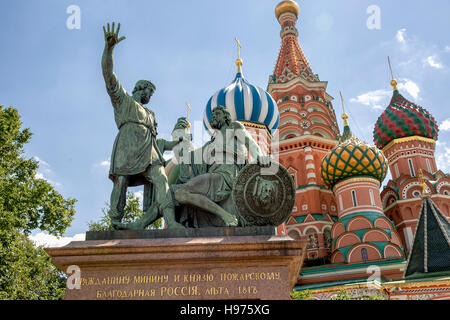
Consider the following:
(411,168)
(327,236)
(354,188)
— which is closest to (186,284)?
(354,188)

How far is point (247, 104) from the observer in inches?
1063

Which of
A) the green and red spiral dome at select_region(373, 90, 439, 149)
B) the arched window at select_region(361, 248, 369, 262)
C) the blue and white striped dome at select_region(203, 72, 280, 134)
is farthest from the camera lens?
the green and red spiral dome at select_region(373, 90, 439, 149)

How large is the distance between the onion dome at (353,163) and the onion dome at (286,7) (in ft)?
66.7

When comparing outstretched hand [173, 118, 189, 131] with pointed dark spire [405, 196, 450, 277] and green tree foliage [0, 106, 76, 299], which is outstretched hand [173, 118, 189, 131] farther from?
pointed dark spire [405, 196, 450, 277]

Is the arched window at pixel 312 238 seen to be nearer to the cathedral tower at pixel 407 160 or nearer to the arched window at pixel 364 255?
the arched window at pixel 364 255

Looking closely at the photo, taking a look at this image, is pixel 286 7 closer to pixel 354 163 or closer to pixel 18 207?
pixel 354 163

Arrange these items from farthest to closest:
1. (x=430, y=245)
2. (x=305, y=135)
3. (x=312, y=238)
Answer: (x=305, y=135)
(x=312, y=238)
(x=430, y=245)

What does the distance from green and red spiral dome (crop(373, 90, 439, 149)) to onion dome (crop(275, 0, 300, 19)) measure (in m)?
15.7

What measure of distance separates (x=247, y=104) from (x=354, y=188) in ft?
26.9

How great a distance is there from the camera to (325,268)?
2281cm

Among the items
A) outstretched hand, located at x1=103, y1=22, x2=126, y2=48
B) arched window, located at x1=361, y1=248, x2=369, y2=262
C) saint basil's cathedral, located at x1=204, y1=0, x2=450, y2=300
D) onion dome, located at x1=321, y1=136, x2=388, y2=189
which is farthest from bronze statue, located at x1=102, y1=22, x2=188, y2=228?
onion dome, located at x1=321, y1=136, x2=388, y2=189

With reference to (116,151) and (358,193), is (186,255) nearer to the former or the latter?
(116,151)

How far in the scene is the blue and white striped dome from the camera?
26875 millimetres

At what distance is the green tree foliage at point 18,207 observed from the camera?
13.2 meters
